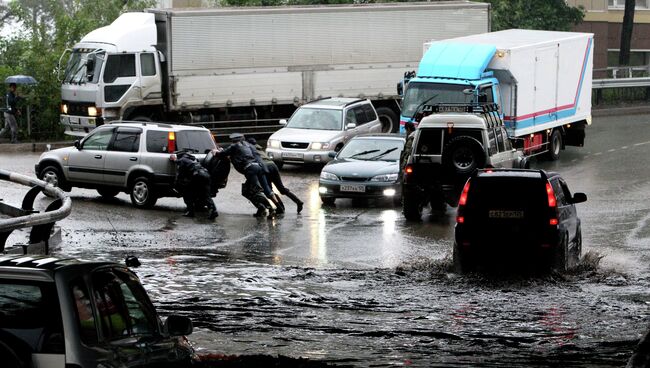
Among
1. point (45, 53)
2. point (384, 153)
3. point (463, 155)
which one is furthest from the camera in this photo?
point (45, 53)

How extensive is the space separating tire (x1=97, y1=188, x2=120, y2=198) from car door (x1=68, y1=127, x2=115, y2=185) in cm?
24

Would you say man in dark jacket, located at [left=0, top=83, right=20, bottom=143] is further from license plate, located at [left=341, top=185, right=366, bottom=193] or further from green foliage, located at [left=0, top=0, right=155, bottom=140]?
license plate, located at [left=341, top=185, right=366, bottom=193]

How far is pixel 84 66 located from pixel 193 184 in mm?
11153

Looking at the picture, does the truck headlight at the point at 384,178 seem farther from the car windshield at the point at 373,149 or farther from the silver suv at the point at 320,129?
the silver suv at the point at 320,129

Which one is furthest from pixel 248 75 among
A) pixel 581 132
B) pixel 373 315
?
pixel 373 315

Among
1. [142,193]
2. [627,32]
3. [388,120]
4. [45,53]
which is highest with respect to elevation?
[627,32]

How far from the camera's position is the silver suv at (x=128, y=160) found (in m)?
23.8

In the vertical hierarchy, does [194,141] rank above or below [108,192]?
above

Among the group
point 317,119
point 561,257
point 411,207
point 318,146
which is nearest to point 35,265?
point 561,257

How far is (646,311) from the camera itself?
13.9 metres

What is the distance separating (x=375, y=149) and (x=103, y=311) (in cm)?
1900

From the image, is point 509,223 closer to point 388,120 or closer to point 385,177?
point 385,177

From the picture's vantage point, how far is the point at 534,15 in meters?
47.4

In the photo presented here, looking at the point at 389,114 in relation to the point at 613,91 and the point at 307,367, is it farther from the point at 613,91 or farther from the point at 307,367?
the point at 307,367
